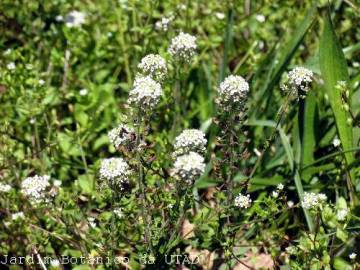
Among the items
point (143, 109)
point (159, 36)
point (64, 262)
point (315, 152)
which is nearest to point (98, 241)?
point (64, 262)

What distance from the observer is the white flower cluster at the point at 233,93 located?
2430mm

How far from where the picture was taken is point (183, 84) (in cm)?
378

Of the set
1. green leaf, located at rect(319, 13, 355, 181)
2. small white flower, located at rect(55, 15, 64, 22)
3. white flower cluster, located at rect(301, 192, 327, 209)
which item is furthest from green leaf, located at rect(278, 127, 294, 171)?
small white flower, located at rect(55, 15, 64, 22)

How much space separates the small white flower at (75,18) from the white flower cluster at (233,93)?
2112mm

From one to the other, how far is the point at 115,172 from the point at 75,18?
98.0 inches

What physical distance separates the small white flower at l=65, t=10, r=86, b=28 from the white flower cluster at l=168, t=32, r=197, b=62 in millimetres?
1646

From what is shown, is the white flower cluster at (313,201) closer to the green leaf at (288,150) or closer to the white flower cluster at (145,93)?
the green leaf at (288,150)

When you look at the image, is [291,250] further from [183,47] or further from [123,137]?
[183,47]

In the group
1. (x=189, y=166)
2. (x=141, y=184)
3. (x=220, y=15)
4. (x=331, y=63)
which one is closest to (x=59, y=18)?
(x=220, y=15)

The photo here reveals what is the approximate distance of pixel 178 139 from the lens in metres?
2.35

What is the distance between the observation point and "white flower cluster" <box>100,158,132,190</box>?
7.67 ft

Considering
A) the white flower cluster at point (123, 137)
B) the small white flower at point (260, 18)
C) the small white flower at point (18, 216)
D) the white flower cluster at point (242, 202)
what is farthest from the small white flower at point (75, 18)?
the white flower cluster at point (242, 202)

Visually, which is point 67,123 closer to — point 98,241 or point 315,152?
point 98,241

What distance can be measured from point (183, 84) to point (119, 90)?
607 millimetres
